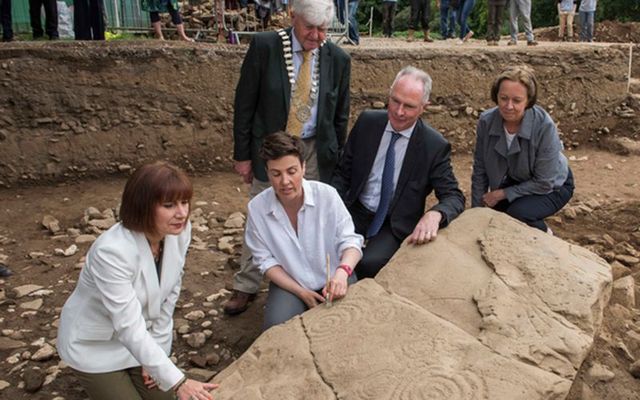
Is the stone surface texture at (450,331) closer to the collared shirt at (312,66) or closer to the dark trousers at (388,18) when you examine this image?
the collared shirt at (312,66)

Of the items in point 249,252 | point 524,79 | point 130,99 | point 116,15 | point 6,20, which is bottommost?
point 249,252

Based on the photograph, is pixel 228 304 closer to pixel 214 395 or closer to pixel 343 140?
pixel 343 140

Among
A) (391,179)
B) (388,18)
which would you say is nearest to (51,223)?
(391,179)

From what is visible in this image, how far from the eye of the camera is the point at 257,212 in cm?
314

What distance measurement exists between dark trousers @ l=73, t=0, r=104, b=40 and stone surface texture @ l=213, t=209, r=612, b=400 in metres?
5.78

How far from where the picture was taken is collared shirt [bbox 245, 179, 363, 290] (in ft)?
10.2

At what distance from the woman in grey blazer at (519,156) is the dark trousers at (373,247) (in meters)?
0.90

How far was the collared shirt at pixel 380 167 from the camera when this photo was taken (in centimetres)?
354

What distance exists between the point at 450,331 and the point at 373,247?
116 centimetres

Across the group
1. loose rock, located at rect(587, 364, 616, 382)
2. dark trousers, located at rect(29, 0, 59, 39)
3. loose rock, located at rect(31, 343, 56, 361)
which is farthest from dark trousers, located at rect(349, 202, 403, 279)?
dark trousers, located at rect(29, 0, 59, 39)

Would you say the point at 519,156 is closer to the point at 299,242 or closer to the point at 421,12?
the point at 299,242

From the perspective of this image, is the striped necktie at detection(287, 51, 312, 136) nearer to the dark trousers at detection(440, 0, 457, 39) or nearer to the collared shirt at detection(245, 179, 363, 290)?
the collared shirt at detection(245, 179, 363, 290)

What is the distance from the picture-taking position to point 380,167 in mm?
3633

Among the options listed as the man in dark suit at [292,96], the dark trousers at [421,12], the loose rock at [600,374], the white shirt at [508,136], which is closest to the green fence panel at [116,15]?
the dark trousers at [421,12]
